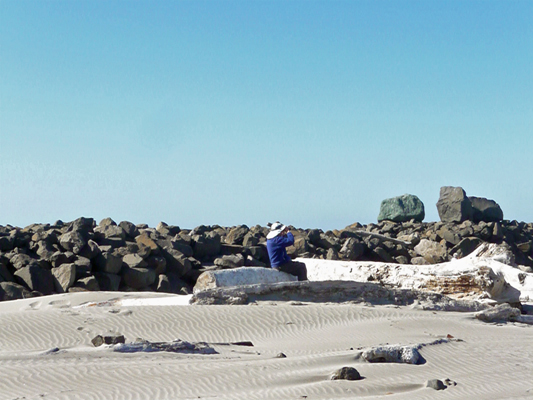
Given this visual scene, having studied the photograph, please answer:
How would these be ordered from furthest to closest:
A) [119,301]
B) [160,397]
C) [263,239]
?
[263,239] < [119,301] < [160,397]

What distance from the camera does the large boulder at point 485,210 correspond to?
105 ft

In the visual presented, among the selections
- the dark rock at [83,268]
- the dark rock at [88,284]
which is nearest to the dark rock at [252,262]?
the dark rock at [83,268]

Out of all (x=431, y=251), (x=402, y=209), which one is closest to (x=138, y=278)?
(x=431, y=251)

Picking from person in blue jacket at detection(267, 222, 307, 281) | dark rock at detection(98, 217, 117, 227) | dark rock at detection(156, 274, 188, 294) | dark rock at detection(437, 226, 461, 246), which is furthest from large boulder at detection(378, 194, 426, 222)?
person in blue jacket at detection(267, 222, 307, 281)

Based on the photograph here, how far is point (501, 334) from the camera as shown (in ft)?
31.2

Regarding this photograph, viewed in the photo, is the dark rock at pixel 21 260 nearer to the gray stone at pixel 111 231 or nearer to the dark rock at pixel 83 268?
the dark rock at pixel 83 268

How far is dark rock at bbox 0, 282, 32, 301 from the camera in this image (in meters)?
14.3

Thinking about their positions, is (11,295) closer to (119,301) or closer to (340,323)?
(119,301)

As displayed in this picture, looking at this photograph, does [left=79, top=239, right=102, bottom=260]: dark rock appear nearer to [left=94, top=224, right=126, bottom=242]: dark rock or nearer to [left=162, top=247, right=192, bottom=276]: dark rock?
[left=94, top=224, right=126, bottom=242]: dark rock

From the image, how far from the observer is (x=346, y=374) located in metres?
6.21

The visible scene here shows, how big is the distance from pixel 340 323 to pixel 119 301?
3.91m

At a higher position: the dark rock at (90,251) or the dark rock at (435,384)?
the dark rock at (90,251)

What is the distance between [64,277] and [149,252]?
2710mm

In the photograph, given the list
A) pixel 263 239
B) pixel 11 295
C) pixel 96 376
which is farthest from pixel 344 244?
pixel 96 376
